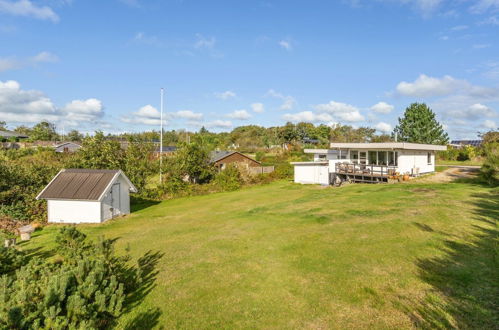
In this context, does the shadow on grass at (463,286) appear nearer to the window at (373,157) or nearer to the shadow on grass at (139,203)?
the window at (373,157)

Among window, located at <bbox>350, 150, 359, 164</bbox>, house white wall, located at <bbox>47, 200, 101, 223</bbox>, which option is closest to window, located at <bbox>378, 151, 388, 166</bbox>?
window, located at <bbox>350, 150, 359, 164</bbox>

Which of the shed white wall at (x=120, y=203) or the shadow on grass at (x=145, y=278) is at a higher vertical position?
the shed white wall at (x=120, y=203)

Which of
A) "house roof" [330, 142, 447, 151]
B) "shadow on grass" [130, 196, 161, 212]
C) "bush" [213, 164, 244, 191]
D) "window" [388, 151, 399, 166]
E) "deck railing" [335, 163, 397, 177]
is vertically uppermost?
"house roof" [330, 142, 447, 151]

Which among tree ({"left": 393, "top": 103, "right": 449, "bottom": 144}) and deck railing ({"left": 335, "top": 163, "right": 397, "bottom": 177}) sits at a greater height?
tree ({"left": 393, "top": 103, "right": 449, "bottom": 144})

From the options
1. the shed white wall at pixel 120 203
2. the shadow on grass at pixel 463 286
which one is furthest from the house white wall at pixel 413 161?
the shed white wall at pixel 120 203

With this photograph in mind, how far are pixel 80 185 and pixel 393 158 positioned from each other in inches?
1021

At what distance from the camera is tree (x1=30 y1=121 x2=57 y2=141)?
92.2 meters

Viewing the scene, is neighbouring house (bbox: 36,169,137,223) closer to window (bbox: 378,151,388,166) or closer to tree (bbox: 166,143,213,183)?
tree (bbox: 166,143,213,183)

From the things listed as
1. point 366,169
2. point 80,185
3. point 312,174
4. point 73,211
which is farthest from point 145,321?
point 312,174

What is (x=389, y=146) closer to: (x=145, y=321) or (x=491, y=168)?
(x=491, y=168)

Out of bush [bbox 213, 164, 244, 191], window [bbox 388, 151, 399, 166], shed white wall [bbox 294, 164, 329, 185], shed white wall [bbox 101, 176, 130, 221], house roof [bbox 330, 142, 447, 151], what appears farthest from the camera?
bush [bbox 213, 164, 244, 191]

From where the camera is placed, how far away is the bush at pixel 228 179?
30703 mm

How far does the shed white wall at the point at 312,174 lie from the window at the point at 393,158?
575 centimetres

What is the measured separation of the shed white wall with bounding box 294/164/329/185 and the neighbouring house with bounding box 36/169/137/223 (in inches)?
706
